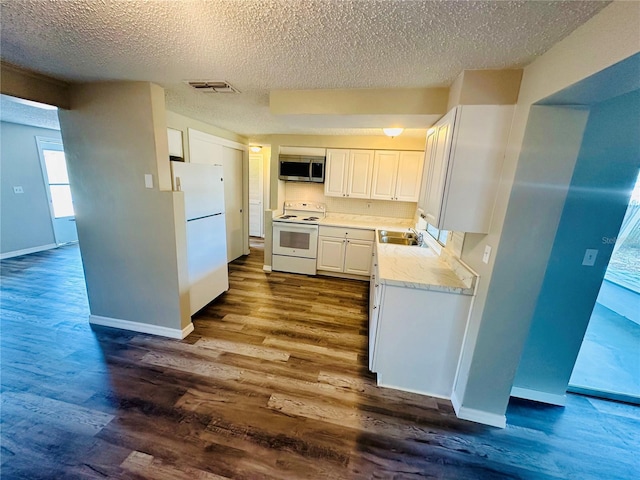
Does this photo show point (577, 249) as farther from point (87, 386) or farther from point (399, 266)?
point (87, 386)

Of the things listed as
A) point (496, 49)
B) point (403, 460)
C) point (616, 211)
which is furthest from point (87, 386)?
point (616, 211)

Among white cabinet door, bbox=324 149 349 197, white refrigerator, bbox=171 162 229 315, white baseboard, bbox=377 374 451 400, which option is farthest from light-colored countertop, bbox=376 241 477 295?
white refrigerator, bbox=171 162 229 315

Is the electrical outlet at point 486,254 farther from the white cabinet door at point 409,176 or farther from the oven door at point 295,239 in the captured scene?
the oven door at point 295,239

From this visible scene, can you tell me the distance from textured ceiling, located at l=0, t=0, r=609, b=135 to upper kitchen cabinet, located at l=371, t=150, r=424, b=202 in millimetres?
2056

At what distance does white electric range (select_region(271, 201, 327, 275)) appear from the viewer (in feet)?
13.4

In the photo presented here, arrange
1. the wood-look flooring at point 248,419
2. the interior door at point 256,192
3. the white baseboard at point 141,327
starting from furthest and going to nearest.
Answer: the interior door at point 256,192, the white baseboard at point 141,327, the wood-look flooring at point 248,419

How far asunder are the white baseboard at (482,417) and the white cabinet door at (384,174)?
300 centimetres

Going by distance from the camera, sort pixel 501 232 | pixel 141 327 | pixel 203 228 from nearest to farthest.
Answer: pixel 501 232 → pixel 141 327 → pixel 203 228

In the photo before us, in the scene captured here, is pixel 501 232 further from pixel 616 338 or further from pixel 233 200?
pixel 233 200

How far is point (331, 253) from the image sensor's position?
13.6 feet

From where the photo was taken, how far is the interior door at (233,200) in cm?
433

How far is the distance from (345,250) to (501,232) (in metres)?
2.66

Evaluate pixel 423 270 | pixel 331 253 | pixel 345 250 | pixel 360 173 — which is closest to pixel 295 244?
pixel 331 253

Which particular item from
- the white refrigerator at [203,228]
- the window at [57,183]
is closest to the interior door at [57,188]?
the window at [57,183]
